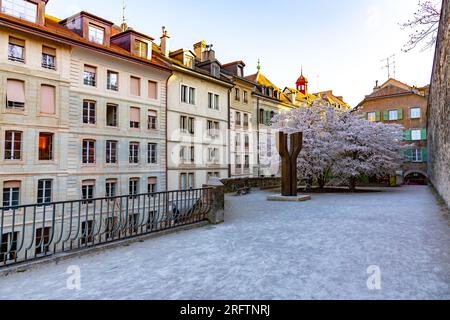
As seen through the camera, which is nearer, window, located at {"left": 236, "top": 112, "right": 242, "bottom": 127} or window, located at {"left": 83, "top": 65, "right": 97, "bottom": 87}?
window, located at {"left": 83, "top": 65, "right": 97, "bottom": 87}

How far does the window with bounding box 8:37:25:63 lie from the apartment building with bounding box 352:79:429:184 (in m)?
29.8

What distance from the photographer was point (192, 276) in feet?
13.2

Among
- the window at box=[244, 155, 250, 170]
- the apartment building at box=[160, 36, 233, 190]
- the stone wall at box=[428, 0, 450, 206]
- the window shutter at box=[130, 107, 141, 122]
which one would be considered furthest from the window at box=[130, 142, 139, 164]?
the stone wall at box=[428, 0, 450, 206]

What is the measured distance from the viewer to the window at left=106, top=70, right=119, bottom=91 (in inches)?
806

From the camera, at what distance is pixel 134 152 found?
21.8 m

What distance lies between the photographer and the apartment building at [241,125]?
30.1 metres

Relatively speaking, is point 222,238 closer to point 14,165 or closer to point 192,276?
point 192,276

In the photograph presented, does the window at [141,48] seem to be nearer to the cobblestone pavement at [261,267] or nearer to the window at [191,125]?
the window at [191,125]

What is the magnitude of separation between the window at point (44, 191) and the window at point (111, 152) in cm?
389

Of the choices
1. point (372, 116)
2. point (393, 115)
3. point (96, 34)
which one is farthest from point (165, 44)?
point (393, 115)

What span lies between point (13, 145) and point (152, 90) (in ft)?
33.6

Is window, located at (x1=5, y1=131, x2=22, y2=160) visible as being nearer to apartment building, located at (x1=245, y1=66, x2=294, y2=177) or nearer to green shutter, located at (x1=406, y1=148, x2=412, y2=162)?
apartment building, located at (x1=245, y1=66, x2=294, y2=177)

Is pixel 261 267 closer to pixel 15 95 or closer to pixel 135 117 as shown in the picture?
pixel 15 95
